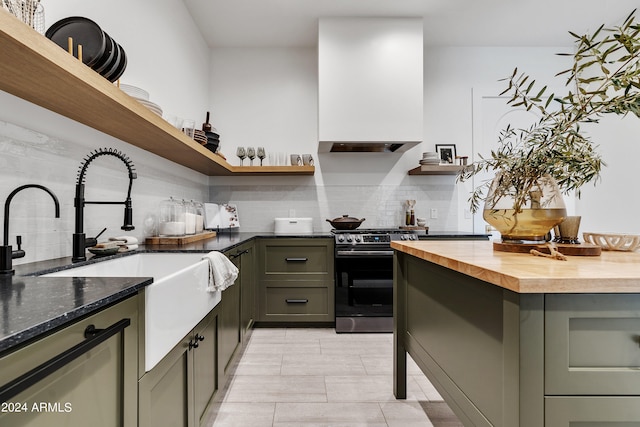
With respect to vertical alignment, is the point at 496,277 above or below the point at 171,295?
above

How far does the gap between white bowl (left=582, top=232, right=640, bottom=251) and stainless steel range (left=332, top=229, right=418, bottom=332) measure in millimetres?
1751

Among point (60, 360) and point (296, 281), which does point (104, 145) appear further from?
point (296, 281)

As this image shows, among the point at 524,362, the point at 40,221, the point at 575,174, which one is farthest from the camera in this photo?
the point at 40,221

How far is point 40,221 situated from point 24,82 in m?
0.58

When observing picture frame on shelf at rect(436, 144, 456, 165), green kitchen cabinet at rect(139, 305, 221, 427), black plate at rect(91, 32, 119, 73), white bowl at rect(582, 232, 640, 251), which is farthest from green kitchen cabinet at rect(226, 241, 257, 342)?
picture frame on shelf at rect(436, 144, 456, 165)

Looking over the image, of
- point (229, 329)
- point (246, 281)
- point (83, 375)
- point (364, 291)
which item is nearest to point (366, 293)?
point (364, 291)

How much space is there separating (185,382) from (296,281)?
1857mm

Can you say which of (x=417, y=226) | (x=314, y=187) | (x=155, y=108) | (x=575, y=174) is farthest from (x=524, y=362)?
(x=314, y=187)

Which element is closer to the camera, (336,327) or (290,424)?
(290,424)

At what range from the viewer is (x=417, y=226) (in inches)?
137

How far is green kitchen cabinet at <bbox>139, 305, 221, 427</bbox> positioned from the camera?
3.14 feet

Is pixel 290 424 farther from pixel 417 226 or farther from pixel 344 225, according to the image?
pixel 417 226

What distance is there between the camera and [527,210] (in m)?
1.18

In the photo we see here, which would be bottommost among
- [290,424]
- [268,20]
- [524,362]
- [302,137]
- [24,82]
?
[290,424]
